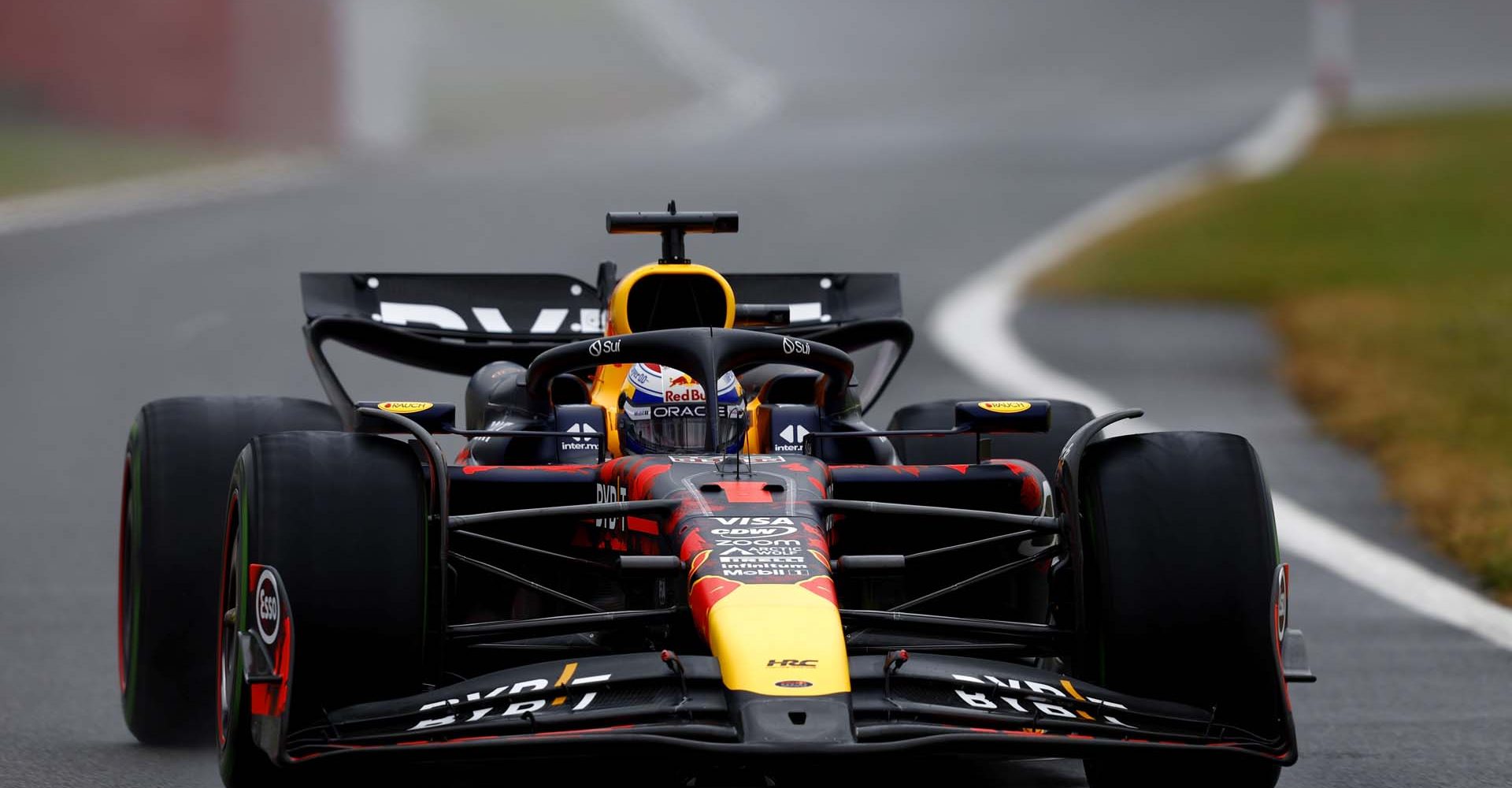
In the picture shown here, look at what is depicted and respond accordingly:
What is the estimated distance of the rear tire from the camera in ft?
26.0

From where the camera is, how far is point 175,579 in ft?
22.9

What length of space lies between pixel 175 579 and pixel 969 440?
9.45 ft

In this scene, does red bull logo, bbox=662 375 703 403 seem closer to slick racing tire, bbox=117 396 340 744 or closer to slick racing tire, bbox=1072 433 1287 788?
slick racing tire, bbox=117 396 340 744

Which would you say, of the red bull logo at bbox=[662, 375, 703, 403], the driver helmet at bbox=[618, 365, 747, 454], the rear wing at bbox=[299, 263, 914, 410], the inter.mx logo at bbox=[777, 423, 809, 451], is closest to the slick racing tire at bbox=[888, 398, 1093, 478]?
the rear wing at bbox=[299, 263, 914, 410]

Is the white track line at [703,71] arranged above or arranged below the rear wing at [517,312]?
above

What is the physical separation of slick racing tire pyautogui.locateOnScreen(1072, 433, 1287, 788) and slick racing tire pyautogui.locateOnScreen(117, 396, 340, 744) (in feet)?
9.09

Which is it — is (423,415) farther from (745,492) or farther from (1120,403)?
(1120,403)

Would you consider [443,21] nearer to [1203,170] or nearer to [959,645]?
[1203,170]

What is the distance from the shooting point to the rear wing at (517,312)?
8.68 meters

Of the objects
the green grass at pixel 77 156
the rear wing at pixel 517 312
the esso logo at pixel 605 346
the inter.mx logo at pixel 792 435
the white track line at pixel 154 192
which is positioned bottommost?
the inter.mx logo at pixel 792 435

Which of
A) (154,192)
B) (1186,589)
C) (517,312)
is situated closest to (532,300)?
(517,312)

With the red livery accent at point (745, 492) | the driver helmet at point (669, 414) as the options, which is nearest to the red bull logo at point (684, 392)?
the driver helmet at point (669, 414)

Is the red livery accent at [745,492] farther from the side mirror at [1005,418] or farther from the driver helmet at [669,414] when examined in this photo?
the driver helmet at [669,414]

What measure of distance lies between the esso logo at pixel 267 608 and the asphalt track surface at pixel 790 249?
3.88ft
